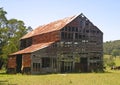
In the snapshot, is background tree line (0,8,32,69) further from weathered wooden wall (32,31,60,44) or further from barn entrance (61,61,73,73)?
barn entrance (61,61,73,73)

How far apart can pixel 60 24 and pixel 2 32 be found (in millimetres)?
14559

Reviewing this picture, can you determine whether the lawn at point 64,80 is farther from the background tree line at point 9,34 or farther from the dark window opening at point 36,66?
the background tree line at point 9,34

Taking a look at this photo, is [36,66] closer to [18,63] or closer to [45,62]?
[45,62]

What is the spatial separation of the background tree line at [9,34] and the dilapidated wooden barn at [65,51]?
489 cm

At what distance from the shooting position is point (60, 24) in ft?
177

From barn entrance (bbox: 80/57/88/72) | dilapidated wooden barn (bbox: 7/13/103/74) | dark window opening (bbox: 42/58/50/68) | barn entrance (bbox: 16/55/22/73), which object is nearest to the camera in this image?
dilapidated wooden barn (bbox: 7/13/103/74)

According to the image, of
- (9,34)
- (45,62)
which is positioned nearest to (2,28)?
(9,34)

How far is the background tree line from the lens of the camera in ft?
201

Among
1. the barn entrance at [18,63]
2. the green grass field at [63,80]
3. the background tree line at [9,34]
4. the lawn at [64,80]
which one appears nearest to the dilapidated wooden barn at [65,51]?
the barn entrance at [18,63]

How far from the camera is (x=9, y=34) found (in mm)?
66938

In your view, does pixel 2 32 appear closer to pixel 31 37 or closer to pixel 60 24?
pixel 31 37

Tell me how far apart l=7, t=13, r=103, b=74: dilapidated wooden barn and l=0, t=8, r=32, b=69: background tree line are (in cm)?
489

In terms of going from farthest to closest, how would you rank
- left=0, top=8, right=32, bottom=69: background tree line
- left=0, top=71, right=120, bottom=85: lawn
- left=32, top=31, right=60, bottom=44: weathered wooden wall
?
left=0, top=8, right=32, bottom=69: background tree line
left=32, top=31, right=60, bottom=44: weathered wooden wall
left=0, top=71, right=120, bottom=85: lawn

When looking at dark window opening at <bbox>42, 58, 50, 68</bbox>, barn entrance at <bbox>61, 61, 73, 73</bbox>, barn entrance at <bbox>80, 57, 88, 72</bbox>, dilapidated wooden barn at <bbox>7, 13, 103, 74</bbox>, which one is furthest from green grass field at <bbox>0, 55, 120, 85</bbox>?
barn entrance at <bbox>80, 57, 88, 72</bbox>
